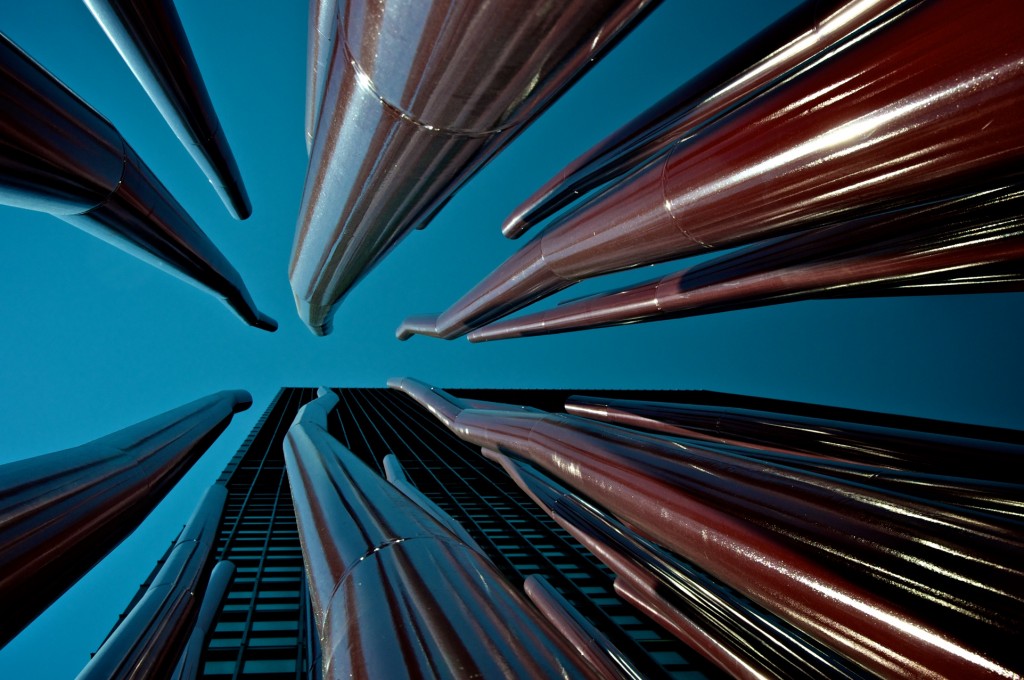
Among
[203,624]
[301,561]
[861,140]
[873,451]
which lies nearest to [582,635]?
[873,451]

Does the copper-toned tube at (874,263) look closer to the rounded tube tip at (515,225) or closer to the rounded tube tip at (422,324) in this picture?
the rounded tube tip at (515,225)

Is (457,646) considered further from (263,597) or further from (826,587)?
(263,597)

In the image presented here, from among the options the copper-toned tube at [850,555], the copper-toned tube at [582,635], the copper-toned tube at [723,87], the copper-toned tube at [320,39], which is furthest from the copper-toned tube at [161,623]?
the copper-toned tube at [723,87]

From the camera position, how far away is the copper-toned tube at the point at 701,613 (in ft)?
13.2

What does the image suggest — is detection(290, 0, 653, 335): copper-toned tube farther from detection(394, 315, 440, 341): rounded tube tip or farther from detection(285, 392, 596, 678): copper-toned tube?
detection(394, 315, 440, 341): rounded tube tip

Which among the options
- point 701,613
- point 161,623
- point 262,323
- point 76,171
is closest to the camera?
point 76,171

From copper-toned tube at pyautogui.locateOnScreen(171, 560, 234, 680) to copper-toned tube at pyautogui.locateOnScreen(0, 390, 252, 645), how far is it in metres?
3.57

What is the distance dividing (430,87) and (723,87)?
3.45 m

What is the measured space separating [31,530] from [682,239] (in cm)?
356

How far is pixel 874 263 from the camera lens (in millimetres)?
3895

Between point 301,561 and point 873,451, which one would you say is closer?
point 873,451

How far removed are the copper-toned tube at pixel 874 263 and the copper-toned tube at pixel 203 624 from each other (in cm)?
706

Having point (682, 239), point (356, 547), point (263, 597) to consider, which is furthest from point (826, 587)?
point (263, 597)

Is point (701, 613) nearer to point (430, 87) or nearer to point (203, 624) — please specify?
point (430, 87)
